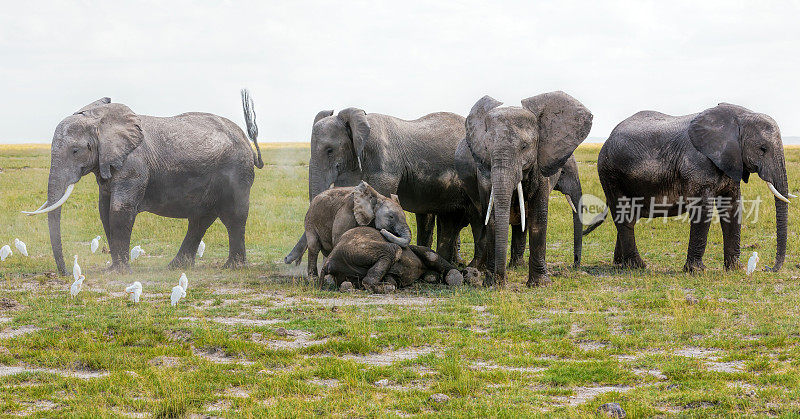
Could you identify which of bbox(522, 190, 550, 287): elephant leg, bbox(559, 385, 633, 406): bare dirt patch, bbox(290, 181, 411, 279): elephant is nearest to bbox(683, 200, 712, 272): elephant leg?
bbox(522, 190, 550, 287): elephant leg

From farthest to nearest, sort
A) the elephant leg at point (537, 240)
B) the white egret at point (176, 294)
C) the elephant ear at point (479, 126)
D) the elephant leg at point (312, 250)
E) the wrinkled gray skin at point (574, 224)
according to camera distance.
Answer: the wrinkled gray skin at point (574, 224), the elephant leg at point (312, 250), the elephant leg at point (537, 240), the elephant ear at point (479, 126), the white egret at point (176, 294)

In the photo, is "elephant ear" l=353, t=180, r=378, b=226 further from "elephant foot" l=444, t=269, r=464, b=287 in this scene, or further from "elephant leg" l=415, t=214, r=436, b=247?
"elephant leg" l=415, t=214, r=436, b=247

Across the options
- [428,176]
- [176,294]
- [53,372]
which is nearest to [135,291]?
[176,294]

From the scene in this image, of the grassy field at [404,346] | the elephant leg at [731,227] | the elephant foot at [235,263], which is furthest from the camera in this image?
the elephant foot at [235,263]

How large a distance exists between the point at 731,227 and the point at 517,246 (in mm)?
3807

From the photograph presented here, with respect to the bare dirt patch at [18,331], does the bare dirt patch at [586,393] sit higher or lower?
higher

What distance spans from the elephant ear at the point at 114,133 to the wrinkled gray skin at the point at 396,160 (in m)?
3.30

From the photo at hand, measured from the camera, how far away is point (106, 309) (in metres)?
12.2

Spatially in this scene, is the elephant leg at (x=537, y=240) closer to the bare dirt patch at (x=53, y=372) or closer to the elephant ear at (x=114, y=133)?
the elephant ear at (x=114, y=133)

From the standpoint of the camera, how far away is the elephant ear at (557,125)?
14352mm

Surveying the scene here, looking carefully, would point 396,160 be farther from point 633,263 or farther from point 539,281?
point 633,263

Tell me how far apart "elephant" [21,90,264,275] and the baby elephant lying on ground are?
4.68 m

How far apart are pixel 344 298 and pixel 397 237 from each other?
141cm

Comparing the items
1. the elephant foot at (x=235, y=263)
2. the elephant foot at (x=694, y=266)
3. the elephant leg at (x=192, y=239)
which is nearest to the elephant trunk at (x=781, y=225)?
the elephant foot at (x=694, y=266)
